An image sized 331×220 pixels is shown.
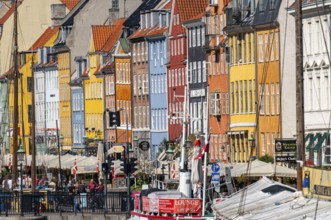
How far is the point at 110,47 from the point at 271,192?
321 ft

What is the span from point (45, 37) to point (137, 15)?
1292 inches

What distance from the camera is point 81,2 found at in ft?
518

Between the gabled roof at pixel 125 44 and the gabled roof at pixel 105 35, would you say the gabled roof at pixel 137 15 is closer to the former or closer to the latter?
the gabled roof at pixel 125 44

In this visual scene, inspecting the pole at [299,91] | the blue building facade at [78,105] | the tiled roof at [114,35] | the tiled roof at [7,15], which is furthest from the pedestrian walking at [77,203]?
the tiled roof at [7,15]

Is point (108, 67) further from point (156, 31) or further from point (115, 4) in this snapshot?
point (156, 31)

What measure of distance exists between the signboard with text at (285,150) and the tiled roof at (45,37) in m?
104

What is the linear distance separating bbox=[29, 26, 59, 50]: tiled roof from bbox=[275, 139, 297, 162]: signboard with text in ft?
340

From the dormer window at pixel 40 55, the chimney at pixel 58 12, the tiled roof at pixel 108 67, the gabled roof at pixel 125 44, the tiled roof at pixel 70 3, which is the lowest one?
the tiled roof at pixel 108 67

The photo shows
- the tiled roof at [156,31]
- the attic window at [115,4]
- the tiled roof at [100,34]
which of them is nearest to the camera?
the tiled roof at [156,31]

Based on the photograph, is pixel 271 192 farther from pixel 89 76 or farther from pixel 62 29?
pixel 62 29

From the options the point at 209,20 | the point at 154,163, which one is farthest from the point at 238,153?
the point at 209,20

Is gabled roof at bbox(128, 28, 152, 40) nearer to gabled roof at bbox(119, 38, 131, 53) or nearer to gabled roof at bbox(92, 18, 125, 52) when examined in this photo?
gabled roof at bbox(119, 38, 131, 53)

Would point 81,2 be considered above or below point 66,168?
above

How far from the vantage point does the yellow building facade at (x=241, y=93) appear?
9344 centimetres
